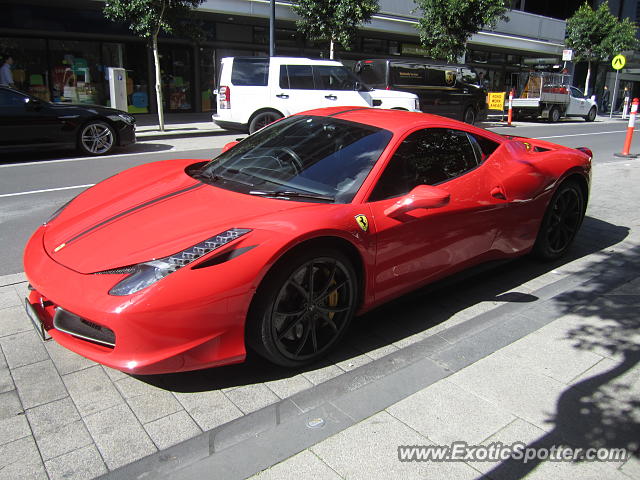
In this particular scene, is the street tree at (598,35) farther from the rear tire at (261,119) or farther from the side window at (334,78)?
the rear tire at (261,119)

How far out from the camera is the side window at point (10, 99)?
946cm

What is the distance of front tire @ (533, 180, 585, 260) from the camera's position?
4609mm

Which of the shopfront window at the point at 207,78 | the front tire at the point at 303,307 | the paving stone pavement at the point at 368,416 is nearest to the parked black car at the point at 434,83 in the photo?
the shopfront window at the point at 207,78

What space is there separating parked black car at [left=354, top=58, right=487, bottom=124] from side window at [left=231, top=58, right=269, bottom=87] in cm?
422

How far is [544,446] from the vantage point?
2404 mm

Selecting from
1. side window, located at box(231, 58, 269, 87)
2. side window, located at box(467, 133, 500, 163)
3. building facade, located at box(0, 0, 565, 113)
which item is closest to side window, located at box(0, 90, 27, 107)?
side window, located at box(231, 58, 269, 87)

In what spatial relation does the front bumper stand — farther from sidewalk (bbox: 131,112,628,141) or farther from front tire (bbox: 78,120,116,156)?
sidewalk (bbox: 131,112,628,141)

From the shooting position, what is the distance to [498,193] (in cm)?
393

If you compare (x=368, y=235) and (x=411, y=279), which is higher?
(x=368, y=235)

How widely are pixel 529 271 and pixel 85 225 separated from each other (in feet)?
11.9

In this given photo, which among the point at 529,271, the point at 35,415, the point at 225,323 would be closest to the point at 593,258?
the point at 529,271

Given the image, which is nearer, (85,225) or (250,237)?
(250,237)

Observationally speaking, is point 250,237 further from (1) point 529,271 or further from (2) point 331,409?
(1) point 529,271

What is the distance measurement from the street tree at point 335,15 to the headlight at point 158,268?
16538 millimetres
